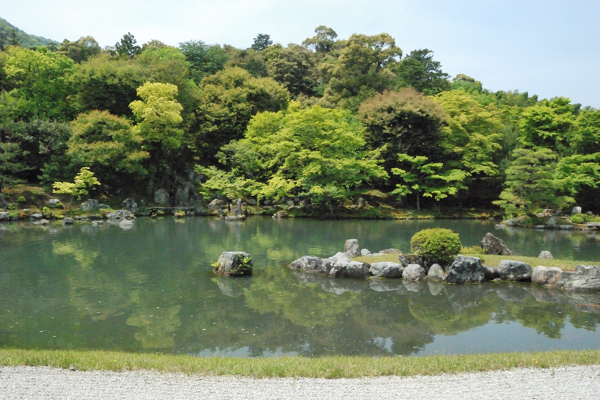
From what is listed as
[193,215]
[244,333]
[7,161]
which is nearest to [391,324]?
[244,333]

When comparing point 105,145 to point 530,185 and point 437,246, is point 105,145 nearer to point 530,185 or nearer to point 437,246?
point 437,246

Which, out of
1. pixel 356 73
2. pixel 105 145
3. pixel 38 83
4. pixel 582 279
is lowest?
pixel 582 279

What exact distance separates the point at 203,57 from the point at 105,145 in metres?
26.1

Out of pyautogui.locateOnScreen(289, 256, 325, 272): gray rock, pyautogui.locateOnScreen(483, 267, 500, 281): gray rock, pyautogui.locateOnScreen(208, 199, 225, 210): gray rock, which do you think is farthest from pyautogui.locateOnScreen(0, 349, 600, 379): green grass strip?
pyautogui.locateOnScreen(208, 199, 225, 210): gray rock

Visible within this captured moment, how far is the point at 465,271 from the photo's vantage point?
12062 mm

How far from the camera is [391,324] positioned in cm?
871

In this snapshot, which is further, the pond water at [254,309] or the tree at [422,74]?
the tree at [422,74]

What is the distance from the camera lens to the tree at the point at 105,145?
1132 inches

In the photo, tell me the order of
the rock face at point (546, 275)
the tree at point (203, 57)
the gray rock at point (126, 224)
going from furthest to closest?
the tree at point (203, 57) → the gray rock at point (126, 224) → the rock face at point (546, 275)

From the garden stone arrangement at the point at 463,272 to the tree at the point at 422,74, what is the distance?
113 ft

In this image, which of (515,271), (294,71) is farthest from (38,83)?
(515,271)

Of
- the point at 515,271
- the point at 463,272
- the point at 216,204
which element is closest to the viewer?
the point at 463,272

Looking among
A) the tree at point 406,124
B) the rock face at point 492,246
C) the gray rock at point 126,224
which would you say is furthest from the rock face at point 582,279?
the tree at point 406,124

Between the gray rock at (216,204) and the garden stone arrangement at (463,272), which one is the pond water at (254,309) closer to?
the garden stone arrangement at (463,272)
